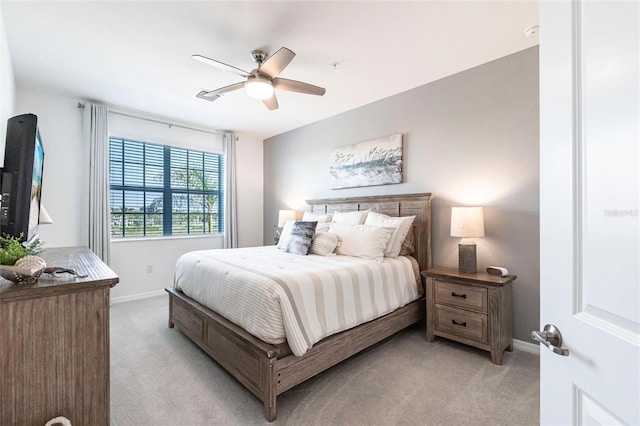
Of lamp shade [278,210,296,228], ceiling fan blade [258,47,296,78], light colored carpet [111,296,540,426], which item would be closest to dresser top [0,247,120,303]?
light colored carpet [111,296,540,426]

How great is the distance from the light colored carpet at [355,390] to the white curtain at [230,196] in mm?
2443

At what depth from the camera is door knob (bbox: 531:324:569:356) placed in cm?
71

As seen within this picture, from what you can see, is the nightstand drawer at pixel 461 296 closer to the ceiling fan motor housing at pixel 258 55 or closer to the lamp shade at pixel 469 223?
the lamp shade at pixel 469 223

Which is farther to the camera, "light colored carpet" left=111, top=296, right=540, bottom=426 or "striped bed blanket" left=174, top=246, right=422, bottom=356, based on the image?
"striped bed blanket" left=174, top=246, right=422, bottom=356

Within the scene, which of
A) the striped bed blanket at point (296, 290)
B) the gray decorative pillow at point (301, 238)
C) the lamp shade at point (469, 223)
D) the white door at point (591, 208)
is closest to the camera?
the white door at point (591, 208)

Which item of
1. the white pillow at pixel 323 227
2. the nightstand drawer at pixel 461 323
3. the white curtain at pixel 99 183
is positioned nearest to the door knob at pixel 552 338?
the nightstand drawer at pixel 461 323

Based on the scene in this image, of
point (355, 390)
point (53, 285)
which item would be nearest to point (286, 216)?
point (355, 390)

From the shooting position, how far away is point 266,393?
1.75 m

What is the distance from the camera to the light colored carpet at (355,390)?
1753mm

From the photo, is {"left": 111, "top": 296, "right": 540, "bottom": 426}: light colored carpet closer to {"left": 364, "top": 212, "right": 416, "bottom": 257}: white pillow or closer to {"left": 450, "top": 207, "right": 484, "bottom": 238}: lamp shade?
Answer: {"left": 364, "top": 212, "right": 416, "bottom": 257}: white pillow

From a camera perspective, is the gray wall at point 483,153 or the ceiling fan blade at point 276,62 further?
the gray wall at point 483,153

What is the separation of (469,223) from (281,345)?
194 cm

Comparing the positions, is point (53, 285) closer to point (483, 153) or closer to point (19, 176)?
point (19, 176)

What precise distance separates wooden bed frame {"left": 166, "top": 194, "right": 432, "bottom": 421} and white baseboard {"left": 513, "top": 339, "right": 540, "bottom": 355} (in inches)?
32.6
